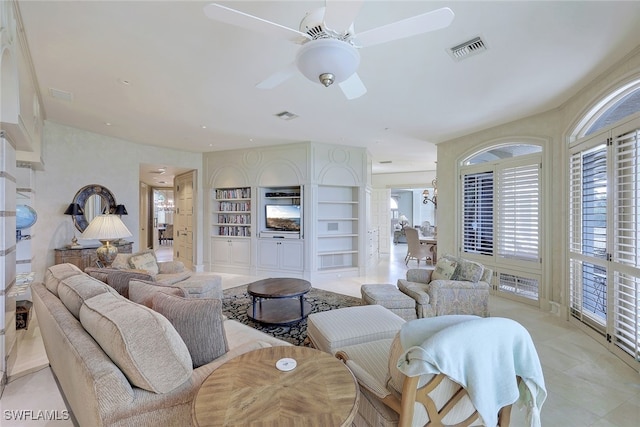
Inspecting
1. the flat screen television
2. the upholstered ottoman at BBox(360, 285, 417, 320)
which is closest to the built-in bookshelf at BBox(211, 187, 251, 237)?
the flat screen television

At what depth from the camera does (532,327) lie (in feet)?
11.5

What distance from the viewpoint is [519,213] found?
14.6 feet

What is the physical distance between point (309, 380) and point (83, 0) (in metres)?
2.85

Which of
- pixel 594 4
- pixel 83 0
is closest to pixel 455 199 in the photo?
pixel 594 4

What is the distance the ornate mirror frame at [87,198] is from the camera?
4.98m

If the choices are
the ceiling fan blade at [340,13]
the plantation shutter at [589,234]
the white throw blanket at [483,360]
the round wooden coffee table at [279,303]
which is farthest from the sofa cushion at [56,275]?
the plantation shutter at [589,234]

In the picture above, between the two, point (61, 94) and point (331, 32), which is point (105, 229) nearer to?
point (61, 94)

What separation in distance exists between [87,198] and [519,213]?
733 centimetres

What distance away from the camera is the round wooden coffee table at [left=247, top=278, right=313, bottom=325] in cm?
348

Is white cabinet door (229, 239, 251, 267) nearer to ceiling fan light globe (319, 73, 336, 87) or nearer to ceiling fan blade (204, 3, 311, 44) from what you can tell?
ceiling fan light globe (319, 73, 336, 87)

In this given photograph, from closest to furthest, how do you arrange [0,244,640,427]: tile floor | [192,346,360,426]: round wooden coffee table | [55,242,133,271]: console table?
[192,346,360,426]: round wooden coffee table, [0,244,640,427]: tile floor, [55,242,133,271]: console table

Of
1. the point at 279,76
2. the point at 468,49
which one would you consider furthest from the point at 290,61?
the point at 468,49

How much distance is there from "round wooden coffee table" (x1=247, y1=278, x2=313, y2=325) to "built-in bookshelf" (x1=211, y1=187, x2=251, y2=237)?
2824 mm

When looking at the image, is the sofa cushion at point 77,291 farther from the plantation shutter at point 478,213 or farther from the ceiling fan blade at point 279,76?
the plantation shutter at point 478,213
